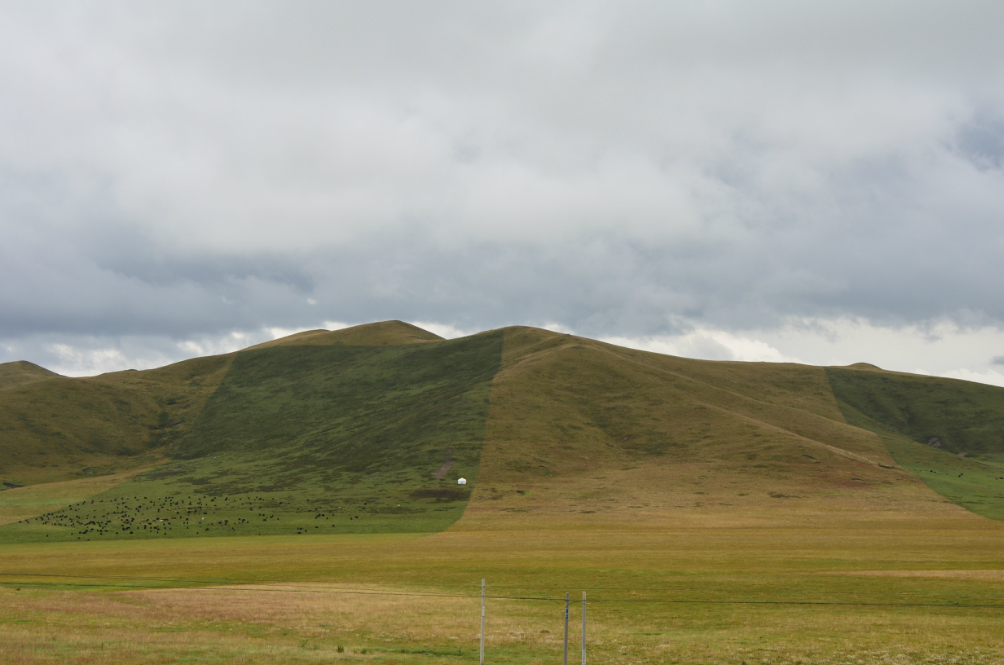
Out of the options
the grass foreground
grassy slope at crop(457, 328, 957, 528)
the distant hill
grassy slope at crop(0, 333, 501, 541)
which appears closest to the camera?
the grass foreground

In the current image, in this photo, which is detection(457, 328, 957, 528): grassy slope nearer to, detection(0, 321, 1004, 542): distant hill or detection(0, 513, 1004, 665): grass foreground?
detection(0, 321, 1004, 542): distant hill

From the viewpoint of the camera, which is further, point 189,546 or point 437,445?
point 437,445

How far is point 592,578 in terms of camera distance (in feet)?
173

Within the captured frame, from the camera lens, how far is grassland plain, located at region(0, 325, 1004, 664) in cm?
2877

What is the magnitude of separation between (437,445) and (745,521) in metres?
80.5

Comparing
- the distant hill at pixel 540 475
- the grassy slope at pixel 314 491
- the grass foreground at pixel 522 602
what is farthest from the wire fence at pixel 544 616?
the grassy slope at pixel 314 491

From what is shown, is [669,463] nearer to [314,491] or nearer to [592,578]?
[314,491]

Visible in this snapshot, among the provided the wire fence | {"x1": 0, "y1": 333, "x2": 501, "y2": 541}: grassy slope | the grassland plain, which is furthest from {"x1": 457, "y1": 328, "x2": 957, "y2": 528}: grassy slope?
the wire fence

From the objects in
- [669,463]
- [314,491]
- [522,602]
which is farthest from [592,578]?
[314,491]

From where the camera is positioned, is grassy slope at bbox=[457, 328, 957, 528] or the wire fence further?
grassy slope at bbox=[457, 328, 957, 528]

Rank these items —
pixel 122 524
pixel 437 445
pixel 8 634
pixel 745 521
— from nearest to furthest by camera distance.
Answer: pixel 8 634
pixel 745 521
pixel 122 524
pixel 437 445

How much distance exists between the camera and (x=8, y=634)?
2784 cm

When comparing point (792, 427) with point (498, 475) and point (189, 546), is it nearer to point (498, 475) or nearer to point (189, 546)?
point (498, 475)

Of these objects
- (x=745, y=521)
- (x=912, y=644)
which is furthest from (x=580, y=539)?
(x=912, y=644)
